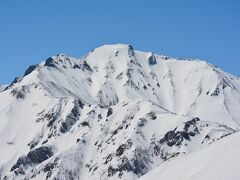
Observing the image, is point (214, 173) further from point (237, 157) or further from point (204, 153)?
point (204, 153)

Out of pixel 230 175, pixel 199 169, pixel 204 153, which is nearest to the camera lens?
pixel 230 175

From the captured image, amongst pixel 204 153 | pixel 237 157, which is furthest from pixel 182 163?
pixel 237 157

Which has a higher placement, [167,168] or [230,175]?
[167,168]

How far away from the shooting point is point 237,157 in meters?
69.1

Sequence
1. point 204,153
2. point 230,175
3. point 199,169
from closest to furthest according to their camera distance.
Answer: point 230,175
point 199,169
point 204,153

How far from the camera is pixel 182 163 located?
261ft

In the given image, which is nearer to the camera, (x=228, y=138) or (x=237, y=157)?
(x=237, y=157)

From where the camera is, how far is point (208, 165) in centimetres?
7181

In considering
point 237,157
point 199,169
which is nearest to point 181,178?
point 199,169

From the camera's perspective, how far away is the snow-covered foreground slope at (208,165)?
2637 inches

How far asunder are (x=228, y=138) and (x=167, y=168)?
890 cm

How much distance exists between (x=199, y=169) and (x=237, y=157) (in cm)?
504

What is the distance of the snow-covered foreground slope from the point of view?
6697cm

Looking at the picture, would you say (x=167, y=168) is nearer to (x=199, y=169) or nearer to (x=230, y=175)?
(x=199, y=169)
